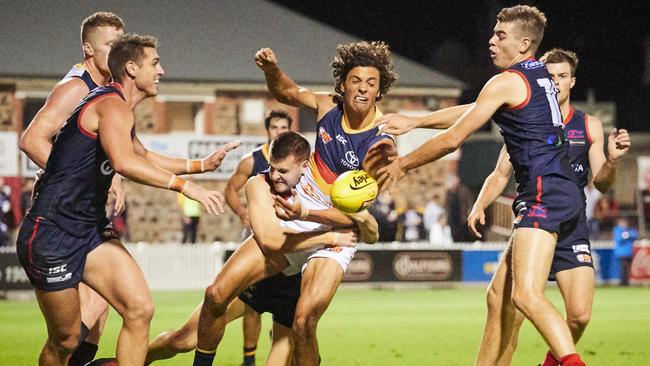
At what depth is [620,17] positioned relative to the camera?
167 ft

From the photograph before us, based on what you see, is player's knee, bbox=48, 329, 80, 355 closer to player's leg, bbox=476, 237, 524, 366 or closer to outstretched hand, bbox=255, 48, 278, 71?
outstretched hand, bbox=255, 48, 278, 71

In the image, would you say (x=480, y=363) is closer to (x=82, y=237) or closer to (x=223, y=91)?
(x=82, y=237)

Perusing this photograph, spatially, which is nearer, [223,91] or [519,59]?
[519,59]

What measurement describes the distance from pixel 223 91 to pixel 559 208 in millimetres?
22453

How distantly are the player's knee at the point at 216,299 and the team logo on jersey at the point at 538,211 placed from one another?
7.33 ft

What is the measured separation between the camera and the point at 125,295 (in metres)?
7.00

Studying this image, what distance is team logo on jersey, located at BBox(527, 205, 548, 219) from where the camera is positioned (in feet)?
23.7

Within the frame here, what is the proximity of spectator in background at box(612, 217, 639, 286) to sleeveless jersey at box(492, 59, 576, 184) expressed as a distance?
15.9 meters

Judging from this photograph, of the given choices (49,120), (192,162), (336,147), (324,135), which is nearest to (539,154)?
(336,147)

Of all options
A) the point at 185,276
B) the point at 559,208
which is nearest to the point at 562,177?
the point at 559,208

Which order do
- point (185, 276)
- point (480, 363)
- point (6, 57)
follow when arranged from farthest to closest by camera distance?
point (6, 57) < point (185, 276) < point (480, 363)

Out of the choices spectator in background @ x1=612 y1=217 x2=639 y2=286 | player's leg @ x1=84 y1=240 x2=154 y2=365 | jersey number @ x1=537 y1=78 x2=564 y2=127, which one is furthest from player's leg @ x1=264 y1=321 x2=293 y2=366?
spectator in background @ x1=612 y1=217 x2=639 y2=286

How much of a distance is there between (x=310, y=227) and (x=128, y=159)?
1.73 m

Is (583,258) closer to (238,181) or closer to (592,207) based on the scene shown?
(238,181)
